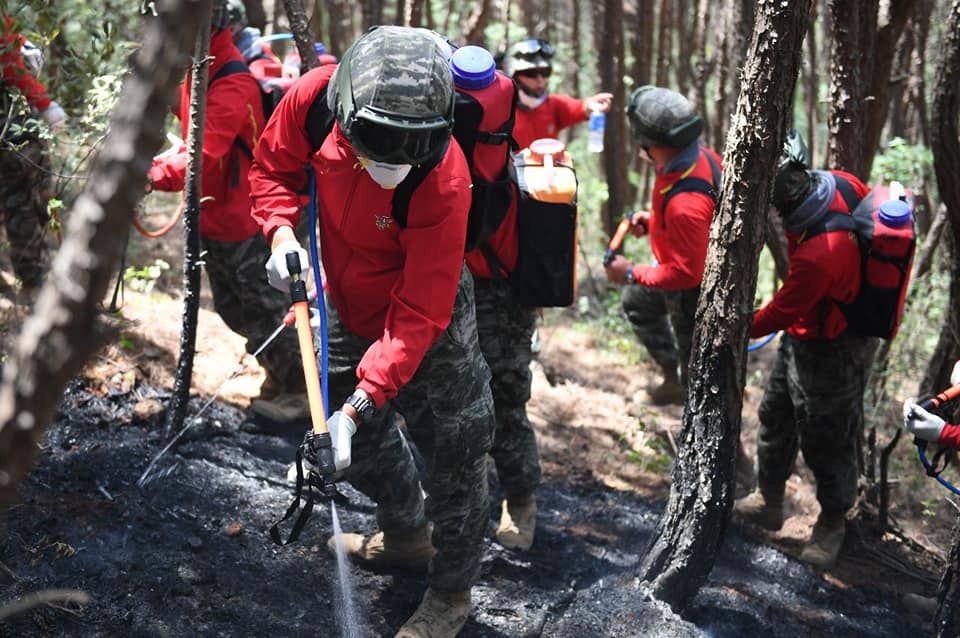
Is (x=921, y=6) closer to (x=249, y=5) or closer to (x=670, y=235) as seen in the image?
(x=670, y=235)

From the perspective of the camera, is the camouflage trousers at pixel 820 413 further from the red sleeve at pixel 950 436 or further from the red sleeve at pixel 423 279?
the red sleeve at pixel 423 279

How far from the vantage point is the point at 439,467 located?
3.74m

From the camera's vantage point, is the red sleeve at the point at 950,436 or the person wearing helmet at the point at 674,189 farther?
the person wearing helmet at the point at 674,189

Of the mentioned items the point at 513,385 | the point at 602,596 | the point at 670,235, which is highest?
the point at 670,235

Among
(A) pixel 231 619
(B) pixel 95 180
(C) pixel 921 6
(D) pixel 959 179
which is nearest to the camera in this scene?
(B) pixel 95 180

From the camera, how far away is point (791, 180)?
435 cm

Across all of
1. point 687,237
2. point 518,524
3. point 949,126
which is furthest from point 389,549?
point 949,126

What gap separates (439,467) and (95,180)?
7.99ft

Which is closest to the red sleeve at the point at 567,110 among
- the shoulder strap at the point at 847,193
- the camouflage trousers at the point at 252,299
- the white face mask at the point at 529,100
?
the white face mask at the point at 529,100

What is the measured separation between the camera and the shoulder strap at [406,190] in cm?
320

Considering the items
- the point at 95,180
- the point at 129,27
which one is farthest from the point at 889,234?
the point at 129,27

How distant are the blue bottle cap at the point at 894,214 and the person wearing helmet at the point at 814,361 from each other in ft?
0.59

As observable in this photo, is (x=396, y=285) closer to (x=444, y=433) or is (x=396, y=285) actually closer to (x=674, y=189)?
(x=444, y=433)

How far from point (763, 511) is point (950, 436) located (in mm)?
1834
